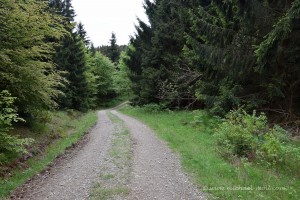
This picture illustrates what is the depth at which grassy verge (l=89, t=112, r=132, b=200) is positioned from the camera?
6586 millimetres

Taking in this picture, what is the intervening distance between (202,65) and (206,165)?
7523mm

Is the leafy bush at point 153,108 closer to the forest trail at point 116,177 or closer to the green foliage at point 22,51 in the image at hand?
the forest trail at point 116,177

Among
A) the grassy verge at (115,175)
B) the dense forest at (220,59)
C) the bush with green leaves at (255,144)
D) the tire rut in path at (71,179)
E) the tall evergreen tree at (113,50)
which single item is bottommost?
the tire rut in path at (71,179)

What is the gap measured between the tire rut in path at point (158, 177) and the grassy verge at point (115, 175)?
0.70ft

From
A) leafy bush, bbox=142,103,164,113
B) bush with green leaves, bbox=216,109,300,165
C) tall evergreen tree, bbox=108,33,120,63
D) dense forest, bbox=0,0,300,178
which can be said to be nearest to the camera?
bush with green leaves, bbox=216,109,300,165

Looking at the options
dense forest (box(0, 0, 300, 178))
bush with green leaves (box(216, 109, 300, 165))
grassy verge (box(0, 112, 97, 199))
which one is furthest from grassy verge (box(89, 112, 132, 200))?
bush with green leaves (box(216, 109, 300, 165))

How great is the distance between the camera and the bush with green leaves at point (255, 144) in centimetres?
827

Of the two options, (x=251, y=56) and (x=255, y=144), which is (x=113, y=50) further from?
(x=255, y=144)

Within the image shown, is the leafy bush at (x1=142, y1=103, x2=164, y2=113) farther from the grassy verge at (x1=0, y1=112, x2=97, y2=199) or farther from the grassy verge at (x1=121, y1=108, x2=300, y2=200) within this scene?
the grassy verge at (x1=121, y1=108, x2=300, y2=200)

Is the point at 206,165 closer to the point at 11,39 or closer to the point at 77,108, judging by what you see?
the point at 11,39

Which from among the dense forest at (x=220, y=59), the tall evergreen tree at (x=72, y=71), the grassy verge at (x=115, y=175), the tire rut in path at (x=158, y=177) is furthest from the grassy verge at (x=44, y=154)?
the tall evergreen tree at (x=72, y=71)

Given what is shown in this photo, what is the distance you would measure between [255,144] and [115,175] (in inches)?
182

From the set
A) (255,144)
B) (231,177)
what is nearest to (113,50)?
(255,144)

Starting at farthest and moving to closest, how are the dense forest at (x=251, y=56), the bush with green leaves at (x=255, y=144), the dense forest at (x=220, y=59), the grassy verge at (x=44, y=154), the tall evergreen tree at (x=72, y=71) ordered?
the tall evergreen tree at (x=72, y=71)
the dense forest at (x=251, y=56)
the dense forest at (x=220, y=59)
the bush with green leaves at (x=255, y=144)
the grassy verge at (x=44, y=154)
